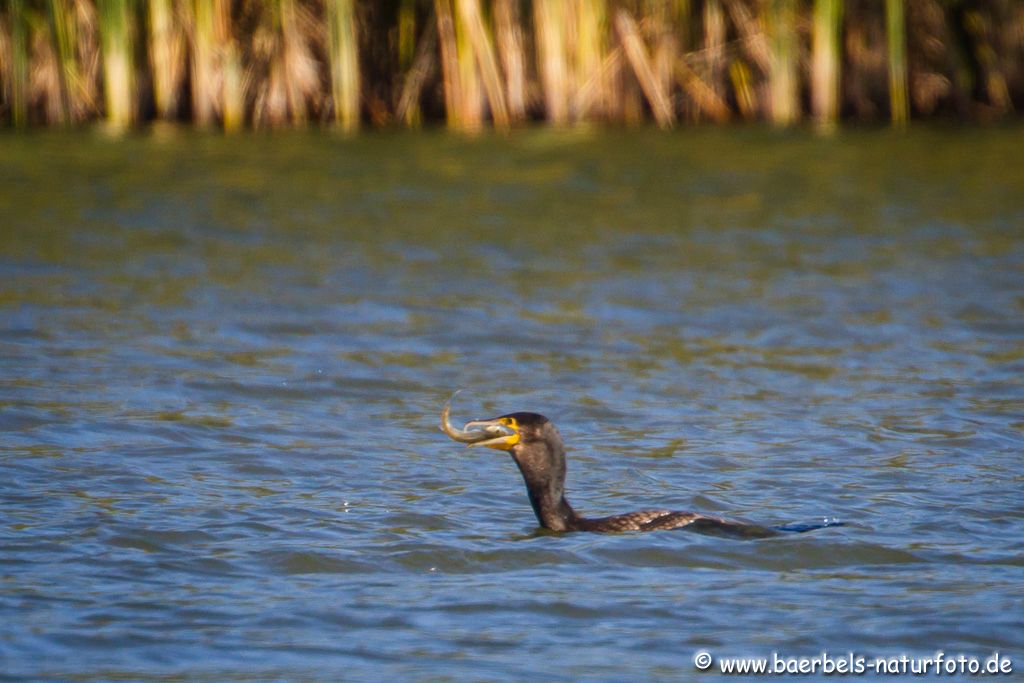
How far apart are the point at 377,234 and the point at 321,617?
862 centimetres

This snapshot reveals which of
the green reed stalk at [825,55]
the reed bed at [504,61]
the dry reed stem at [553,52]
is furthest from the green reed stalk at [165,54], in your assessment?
the green reed stalk at [825,55]

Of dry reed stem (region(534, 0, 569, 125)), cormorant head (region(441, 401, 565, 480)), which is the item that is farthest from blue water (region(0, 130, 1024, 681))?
dry reed stem (region(534, 0, 569, 125))

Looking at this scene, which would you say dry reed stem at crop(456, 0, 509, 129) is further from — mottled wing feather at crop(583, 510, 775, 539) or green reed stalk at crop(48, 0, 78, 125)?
mottled wing feather at crop(583, 510, 775, 539)

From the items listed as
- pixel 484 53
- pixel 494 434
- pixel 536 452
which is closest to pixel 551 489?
pixel 536 452

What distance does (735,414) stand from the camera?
766cm

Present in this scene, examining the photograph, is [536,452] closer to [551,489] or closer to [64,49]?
[551,489]

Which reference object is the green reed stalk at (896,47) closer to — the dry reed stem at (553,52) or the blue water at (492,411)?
the blue water at (492,411)

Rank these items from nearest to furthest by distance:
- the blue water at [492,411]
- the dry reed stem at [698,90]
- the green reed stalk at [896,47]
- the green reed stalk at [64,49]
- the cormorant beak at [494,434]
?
the blue water at [492,411] → the cormorant beak at [494,434] → the green reed stalk at [64,49] → the green reed stalk at [896,47] → the dry reed stem at [698,90]

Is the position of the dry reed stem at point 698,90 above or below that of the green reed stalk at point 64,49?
below

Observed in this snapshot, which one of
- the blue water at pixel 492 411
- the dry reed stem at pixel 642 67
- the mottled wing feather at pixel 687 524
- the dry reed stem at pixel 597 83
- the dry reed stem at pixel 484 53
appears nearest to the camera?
the blue water at pixel 492 411

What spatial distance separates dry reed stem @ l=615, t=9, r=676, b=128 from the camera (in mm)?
17781

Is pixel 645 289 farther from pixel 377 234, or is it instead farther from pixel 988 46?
pixel 988 46

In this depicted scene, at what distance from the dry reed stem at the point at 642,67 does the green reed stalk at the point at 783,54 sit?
1.28 metres

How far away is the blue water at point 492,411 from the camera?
4.64 m
